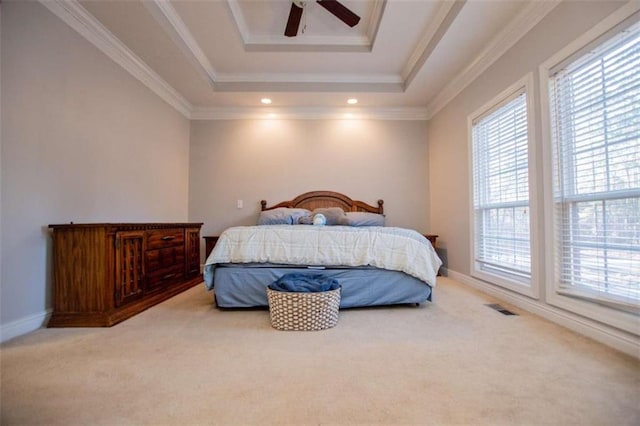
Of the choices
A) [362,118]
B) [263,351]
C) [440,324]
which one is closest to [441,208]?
[362,118]

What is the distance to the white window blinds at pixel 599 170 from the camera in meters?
1.61

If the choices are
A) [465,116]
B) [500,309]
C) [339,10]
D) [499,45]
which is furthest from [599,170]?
[339,10]

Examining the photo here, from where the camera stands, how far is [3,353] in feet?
5.23

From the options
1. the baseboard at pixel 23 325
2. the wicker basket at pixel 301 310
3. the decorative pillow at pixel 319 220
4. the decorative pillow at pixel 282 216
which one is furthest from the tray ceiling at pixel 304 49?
the wicker basket at pixel 301 310

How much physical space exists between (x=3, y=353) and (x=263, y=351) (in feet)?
4.93

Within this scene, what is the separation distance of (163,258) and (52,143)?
4.22 feet

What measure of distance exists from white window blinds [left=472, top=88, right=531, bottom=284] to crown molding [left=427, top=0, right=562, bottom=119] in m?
0.50

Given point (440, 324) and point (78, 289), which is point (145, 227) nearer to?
point (78, 289)

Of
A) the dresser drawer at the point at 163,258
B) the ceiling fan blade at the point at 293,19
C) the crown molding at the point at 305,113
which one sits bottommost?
the dresser drawer at the point at 163,258

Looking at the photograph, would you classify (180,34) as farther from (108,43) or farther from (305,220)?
(305,220)

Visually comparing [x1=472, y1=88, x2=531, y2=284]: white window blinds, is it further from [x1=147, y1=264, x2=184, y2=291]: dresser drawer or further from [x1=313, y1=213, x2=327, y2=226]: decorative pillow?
[x1=147, y1=264, x2=184, y2=291]: dresser drawer

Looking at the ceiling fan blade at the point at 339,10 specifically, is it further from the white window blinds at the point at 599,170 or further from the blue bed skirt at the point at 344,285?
the blue bed skirt at the point at 344,285

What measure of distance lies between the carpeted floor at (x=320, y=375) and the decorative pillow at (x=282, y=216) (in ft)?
5.80

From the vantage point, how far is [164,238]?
279 cm
